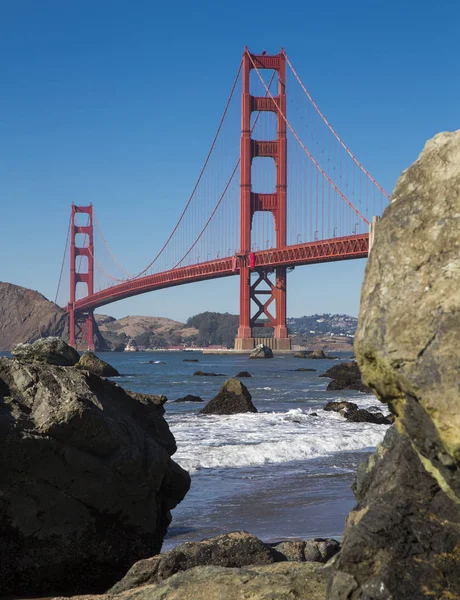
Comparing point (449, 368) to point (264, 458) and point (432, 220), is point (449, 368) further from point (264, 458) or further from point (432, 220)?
point (264, 458)

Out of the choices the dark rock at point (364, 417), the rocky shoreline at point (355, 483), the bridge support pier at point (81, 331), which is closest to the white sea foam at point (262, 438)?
the dark rock at point (364, 417)

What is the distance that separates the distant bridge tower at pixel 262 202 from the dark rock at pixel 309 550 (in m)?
52.6

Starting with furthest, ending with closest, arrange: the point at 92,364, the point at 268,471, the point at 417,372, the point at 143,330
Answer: the point at 143,330, the point at 92,364, the point at 268,471, the point at 417,372

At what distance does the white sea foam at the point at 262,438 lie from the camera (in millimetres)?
9523

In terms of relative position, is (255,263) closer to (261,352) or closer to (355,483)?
(261,352)

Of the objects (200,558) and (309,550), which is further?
(309,550)

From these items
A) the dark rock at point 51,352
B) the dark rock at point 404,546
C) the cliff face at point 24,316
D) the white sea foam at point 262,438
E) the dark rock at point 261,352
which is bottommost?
the white sea foam at point 262,438

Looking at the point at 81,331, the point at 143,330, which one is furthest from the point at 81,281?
the point at 143,330

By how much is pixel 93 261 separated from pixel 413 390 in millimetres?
83014

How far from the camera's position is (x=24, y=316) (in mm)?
112625

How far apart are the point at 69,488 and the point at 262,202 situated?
56.5m

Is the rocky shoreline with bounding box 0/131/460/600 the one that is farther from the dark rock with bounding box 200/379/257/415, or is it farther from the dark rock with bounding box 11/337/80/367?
the dark rock with bounding box 200/379/257/415

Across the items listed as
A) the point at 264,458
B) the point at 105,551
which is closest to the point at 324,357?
the point at 264,458

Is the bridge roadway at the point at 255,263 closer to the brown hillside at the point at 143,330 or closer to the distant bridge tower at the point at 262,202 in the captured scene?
the distant bridge tower at the point at 262,202
